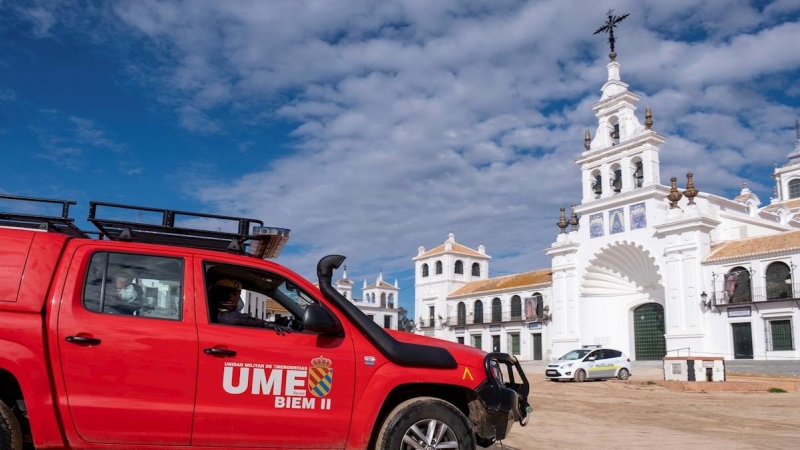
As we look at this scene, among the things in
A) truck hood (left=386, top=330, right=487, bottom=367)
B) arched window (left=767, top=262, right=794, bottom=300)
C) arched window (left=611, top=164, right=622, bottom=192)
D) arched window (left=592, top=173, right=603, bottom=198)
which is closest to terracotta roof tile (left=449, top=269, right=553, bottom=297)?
arched window (left=592, top=173, right=603, bottom=198)

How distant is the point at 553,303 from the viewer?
42438 mm

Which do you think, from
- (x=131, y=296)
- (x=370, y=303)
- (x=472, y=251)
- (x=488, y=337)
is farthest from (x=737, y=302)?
(x=370, y=303)

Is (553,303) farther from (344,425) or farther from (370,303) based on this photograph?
(344,425)

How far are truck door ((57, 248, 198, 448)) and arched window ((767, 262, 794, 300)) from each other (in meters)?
31.4

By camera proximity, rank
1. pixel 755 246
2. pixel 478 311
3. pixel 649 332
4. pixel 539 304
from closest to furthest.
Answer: pixel 755 246 → pixel 649 332 → pixel 539 304 → pixel 478 311

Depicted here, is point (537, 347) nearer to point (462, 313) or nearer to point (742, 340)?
point (462, 313)

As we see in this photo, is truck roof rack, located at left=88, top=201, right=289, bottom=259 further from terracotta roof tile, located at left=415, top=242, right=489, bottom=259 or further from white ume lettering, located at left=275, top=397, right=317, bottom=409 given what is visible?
terracotta roof tile, located at left=415, top=242, right=489, bottom=259

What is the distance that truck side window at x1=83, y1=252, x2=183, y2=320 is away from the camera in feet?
14.3

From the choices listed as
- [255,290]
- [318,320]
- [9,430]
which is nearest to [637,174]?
[255,290]

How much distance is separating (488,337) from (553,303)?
8.64 meters

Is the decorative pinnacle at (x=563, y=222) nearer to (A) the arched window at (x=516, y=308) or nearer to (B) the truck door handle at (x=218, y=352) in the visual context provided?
(A) the arched window at (x=516, y=308)

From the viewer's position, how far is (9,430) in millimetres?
4059

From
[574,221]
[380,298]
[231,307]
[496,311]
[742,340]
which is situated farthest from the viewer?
[380,298]

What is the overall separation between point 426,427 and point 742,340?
3103 cm
